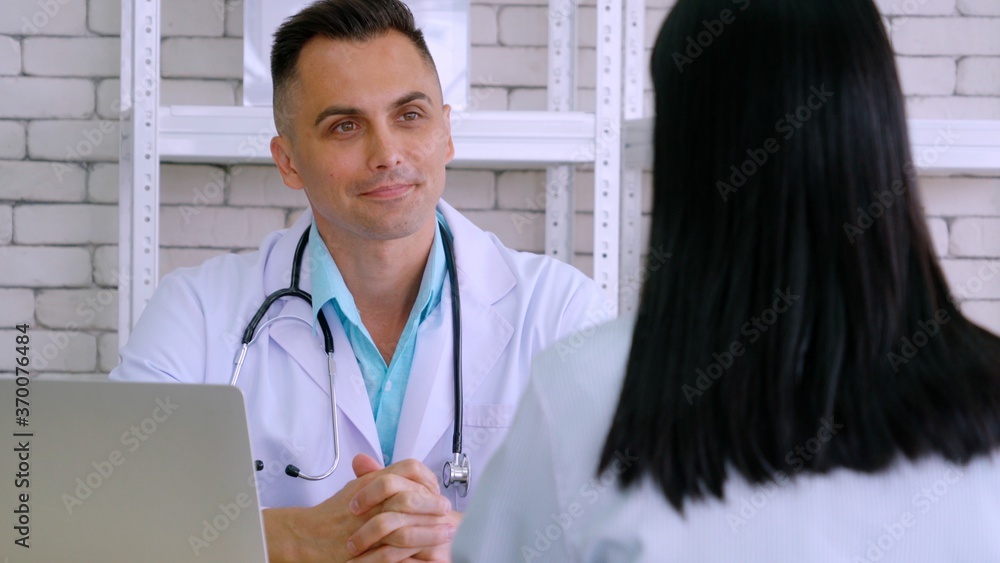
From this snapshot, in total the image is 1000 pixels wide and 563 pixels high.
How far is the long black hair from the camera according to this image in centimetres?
66

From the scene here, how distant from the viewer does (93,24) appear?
7.09ft

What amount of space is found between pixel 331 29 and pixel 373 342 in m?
0.52

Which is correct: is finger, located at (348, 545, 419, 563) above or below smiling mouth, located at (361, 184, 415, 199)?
below

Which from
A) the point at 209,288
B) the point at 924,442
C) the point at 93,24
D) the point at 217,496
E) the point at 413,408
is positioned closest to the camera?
the point at 924,442

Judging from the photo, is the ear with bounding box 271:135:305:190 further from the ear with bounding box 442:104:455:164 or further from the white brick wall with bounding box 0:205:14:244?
the white brick wall with bounding box 0:205:14:244

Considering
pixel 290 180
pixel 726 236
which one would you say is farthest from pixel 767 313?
pixel 290 180

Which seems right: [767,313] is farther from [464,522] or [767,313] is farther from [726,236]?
[464,522]

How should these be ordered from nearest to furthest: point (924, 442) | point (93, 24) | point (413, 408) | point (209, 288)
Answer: point (924, 442)
point (413, 408)
point (209, 288)
point (93, 24)

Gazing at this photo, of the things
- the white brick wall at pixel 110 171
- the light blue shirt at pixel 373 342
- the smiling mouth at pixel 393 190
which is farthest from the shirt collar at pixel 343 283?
the white brick wall at pixel 110 171

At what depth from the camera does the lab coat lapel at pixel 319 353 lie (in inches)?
56.8

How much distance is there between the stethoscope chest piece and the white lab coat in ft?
0.10

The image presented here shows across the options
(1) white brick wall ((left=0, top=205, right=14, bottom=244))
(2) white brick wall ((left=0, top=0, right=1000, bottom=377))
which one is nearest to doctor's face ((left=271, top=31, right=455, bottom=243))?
(2) white brick wall ((left=0, top=0, right=1000, bottom=377))

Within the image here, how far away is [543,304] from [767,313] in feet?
3.04

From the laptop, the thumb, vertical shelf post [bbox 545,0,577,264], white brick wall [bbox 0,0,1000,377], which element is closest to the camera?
→ the laptop
